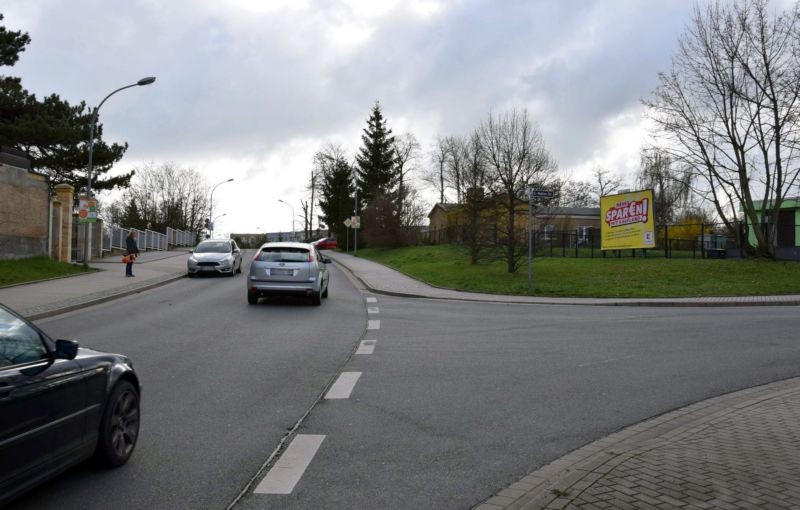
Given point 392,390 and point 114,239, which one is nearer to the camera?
point 392,390

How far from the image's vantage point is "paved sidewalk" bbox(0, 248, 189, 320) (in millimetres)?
14838

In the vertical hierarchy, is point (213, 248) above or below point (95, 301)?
above

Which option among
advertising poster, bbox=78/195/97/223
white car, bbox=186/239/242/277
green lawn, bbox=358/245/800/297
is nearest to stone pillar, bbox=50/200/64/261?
advertising poster, bbox=78/195/97/223

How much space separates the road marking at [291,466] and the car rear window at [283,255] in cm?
1127

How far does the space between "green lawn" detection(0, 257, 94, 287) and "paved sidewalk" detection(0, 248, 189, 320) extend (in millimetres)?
528

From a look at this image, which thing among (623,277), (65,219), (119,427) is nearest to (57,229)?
(65,219)

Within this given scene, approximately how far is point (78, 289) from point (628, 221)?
2642 centimetres

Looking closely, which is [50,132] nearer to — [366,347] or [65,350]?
[366,347]

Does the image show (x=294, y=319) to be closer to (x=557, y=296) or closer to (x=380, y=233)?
(x=557, y=296)

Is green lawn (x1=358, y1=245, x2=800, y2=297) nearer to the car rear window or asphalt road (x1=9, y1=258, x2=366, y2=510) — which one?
the car rear window

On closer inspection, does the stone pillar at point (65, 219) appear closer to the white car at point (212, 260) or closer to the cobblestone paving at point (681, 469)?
the white car at point (212, 260)

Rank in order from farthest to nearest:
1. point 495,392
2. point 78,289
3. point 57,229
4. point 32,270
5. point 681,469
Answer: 1. point 57,229
2. point 32,270
3. point 78,289
4. point 495,392
5. point 681,469

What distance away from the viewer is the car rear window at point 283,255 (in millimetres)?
16453

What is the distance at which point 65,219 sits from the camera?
27750 mm
